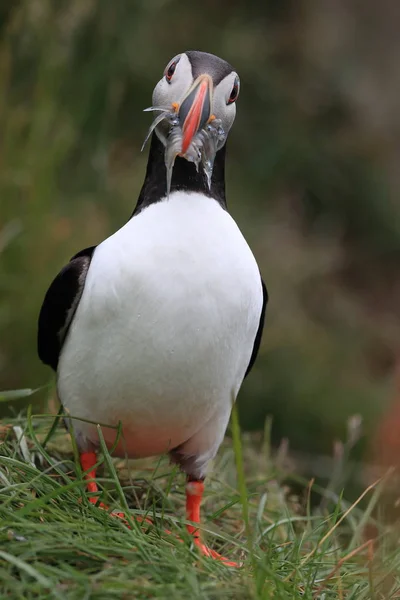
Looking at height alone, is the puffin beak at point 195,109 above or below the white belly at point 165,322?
above

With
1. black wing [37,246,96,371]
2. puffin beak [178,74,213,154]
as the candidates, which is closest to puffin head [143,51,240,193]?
puffin beak [178,74,213,154]

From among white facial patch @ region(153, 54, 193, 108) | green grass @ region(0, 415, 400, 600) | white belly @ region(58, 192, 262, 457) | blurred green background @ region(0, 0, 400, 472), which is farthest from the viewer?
blurred green background @ region(0, 0, 400, 472)

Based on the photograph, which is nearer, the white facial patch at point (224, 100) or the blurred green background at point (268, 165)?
the white facial patch at point (224, 100)

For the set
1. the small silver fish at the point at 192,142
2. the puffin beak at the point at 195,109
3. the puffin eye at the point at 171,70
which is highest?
the puffin eye at the point at 171,70

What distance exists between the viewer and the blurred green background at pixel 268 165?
19.1 ft

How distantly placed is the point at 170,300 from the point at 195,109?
61cm

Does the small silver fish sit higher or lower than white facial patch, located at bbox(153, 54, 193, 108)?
lower

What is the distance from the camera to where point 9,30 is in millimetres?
5660

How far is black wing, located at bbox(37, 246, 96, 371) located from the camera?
3.51 m

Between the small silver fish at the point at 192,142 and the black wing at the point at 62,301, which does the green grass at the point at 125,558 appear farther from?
the small silver fish at the point at 192,142

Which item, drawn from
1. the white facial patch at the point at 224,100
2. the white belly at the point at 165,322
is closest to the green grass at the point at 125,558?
the white belly at the point at 165,322

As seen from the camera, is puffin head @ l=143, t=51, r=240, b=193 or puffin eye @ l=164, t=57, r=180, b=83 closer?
puffin head @ l=143, t=51, r=240, b=193

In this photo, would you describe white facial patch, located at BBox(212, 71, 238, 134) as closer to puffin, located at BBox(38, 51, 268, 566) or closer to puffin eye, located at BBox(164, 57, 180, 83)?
puffin, located at BBox(38, 51, 268, 566)

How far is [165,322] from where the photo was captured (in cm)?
321
